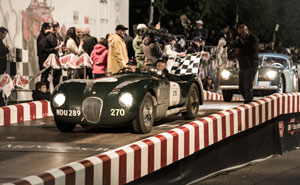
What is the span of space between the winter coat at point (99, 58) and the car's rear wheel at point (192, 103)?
3.39m

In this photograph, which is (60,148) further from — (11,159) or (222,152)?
(222,152)

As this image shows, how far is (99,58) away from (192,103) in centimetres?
362

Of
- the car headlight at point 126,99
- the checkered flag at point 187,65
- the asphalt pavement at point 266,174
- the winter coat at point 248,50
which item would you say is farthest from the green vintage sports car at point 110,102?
the winter coat at point 248,50

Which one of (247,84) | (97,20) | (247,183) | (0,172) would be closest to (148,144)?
(0,172)

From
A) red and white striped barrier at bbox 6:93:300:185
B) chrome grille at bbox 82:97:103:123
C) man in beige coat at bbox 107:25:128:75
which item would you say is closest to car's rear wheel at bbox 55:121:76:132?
chrome grille at bbox 82:97:103:123

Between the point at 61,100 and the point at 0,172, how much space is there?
10.0ft

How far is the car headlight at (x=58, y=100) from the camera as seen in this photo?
10.4 m

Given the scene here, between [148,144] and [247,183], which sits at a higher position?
[148,144]

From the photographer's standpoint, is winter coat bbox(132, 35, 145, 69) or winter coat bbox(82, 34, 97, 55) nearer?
winter coat bbox(132, 35, 145, 69)

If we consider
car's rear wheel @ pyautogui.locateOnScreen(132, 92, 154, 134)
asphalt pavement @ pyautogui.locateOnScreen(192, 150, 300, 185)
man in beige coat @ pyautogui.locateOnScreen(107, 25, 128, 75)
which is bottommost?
asphalt pavement @ pyautogui.locateOnScreen(192, 150, 300, 185)

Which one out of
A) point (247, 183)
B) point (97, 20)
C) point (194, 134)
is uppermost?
point (97, 20)

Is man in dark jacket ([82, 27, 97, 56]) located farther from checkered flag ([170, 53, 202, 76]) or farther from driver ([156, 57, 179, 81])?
driver ([156, 57, 179, 81])

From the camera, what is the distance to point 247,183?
9.38m

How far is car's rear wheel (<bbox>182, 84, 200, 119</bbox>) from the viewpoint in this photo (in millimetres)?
12391
